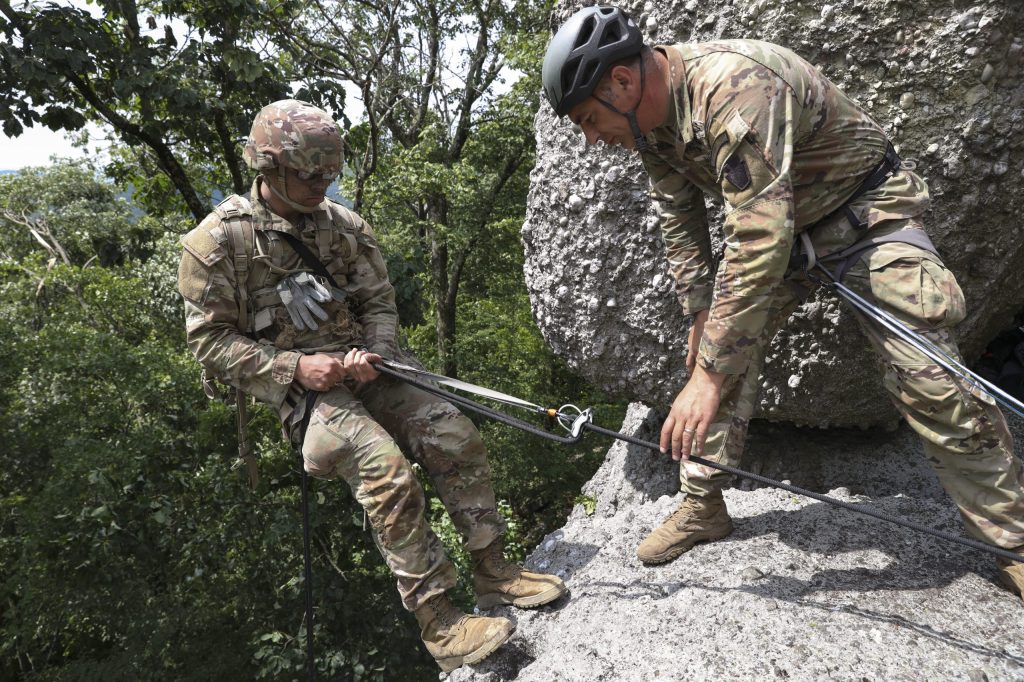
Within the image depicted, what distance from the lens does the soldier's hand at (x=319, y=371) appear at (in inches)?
115

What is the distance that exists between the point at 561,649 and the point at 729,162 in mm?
1956

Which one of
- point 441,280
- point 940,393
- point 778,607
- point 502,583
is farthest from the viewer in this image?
point 441,280

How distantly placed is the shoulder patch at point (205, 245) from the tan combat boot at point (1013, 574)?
3193 mm

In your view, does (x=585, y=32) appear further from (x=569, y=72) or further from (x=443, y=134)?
(x=443, y=134)

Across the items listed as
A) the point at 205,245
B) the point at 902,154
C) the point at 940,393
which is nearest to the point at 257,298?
the point at 205,245

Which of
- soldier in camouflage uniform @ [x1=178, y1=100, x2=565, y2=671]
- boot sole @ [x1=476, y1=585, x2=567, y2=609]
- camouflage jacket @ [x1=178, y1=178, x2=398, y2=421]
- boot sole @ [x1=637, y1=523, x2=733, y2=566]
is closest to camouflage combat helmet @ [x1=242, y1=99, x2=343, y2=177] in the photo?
soldier in camouflage uniform @ [x1=178, y1=100, x2=565, y2=671]

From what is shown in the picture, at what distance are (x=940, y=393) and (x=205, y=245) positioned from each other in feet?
9.22

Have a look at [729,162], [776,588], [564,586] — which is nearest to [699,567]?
[776,588]

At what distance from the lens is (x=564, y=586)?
125 inches

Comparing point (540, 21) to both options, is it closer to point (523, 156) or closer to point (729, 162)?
point (523, 156)

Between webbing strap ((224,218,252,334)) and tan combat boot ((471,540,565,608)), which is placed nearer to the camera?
webbing strap ((224,218,252,334))

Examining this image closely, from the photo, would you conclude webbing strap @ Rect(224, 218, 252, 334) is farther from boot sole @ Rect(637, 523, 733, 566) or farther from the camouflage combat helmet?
boot sole @ Rect(637, 523, 733, 566)

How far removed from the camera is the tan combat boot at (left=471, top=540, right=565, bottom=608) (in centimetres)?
313

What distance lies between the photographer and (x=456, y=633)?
2.81 meters
